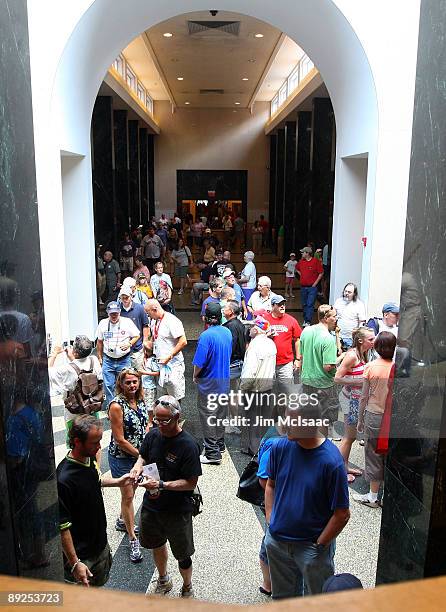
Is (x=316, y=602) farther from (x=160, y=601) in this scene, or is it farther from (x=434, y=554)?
(x=434, y=554)

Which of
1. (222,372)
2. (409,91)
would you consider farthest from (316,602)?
(409,91)

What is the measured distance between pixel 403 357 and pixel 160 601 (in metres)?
2.69

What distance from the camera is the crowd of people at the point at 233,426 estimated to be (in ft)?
10.4

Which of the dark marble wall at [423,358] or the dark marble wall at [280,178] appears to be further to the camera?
the dark marble wall at [280,178]

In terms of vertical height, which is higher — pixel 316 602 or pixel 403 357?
pixel 316 602

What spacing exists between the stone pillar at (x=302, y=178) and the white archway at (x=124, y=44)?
1005 cm

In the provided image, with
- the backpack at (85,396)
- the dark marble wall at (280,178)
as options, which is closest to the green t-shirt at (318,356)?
the backpack at (85,396)

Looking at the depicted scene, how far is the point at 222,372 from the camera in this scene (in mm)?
5934

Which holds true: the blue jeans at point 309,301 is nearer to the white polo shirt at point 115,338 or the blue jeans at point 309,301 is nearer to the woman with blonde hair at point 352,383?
the white polo shirt at point 115,338

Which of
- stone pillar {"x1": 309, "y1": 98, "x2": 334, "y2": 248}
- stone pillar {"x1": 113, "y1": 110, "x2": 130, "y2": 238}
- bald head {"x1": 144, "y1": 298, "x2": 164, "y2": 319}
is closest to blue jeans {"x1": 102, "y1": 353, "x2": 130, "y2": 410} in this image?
bald head {"x1": 144, "y1": 298, "x2": 164, "y2": 319}

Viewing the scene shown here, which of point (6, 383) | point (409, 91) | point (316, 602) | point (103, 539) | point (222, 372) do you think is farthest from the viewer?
point (409, 91)

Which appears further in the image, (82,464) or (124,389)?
(124,389)

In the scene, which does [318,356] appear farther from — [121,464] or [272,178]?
[272,178]

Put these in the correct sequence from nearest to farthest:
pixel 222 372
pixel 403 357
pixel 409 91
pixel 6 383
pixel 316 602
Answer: pixel 316 602 → pixel 6 383 → pixel 403 357 → pixel 222 372 → pixel 409 91
